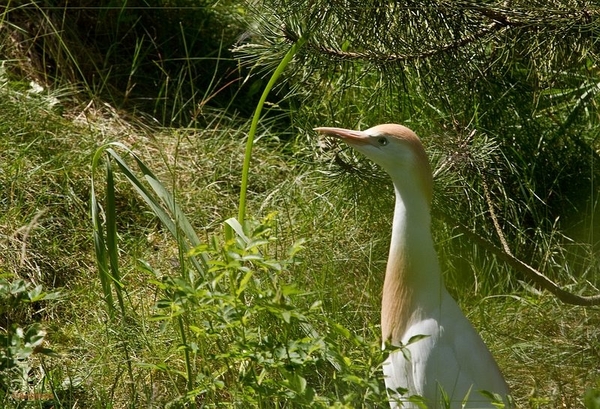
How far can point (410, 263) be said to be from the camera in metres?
2.48

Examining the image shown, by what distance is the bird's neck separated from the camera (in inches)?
97.1

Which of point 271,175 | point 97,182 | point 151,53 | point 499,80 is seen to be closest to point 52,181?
point 97,182

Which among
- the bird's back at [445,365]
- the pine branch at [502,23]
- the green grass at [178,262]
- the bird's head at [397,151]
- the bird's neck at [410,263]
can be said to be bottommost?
the green grass at [178,262]

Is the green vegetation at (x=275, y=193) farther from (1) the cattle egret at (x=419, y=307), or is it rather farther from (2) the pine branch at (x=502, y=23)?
(1) the cattle egret at (x=419, y=307)

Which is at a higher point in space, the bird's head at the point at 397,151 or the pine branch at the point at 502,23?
the pine branch at the point at 502,23

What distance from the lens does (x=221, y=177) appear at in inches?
153

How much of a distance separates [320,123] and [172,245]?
742mm

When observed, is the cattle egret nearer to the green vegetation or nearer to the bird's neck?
the bird's neck

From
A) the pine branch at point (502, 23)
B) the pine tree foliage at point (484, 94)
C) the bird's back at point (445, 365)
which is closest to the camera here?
the bird's back at point (445, 365)

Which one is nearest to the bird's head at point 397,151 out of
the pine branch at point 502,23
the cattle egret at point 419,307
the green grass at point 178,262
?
the cattle egret at point 419,307

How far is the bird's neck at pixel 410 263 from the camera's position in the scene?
2467 millimetres

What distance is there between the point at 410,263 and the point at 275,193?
1.23 m

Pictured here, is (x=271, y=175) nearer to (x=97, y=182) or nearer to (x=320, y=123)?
(x=320, y=123)

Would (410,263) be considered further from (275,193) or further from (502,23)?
(275,193)
